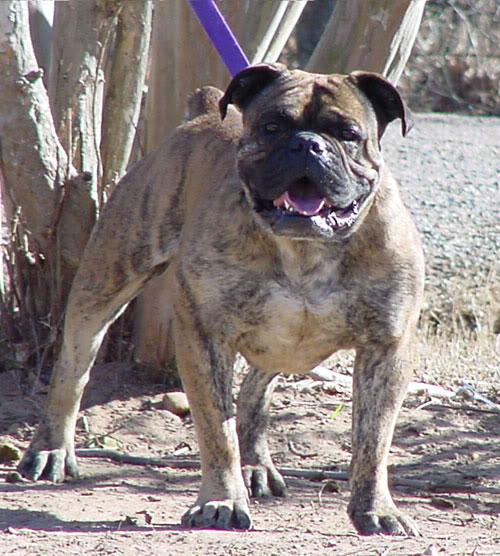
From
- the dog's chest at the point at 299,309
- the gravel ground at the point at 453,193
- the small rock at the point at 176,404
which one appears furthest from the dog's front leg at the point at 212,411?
the gravel ground at the point at 453,193

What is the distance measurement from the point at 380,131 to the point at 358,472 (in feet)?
4.54

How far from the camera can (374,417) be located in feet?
16.6

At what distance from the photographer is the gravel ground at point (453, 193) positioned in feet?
32.0

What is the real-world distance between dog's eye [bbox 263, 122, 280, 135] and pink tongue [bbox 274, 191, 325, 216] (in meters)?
0.26

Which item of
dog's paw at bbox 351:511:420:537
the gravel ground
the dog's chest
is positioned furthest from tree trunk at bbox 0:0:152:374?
the gravel ground

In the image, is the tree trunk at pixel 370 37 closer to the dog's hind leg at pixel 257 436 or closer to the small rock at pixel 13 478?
the dog's hind leg at pixel 257 436

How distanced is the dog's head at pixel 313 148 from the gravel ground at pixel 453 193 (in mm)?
4578

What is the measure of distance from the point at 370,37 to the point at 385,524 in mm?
3029

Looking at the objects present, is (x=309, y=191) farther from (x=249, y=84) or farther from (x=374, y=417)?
(x=374, y=417)

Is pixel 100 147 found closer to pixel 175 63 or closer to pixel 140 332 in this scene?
pixel 175 63

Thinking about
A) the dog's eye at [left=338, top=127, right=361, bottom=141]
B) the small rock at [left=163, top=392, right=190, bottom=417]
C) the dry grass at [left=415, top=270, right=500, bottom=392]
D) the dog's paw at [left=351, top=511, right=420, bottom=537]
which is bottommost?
the dog's paw at [left=351, top=511, right=420, bottom=537]

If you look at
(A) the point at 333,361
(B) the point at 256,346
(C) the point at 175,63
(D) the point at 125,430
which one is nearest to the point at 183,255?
(B) the point at 256,346

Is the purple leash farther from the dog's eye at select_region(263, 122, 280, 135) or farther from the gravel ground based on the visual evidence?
the gravel ground

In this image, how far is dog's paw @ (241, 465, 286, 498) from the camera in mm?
5777
